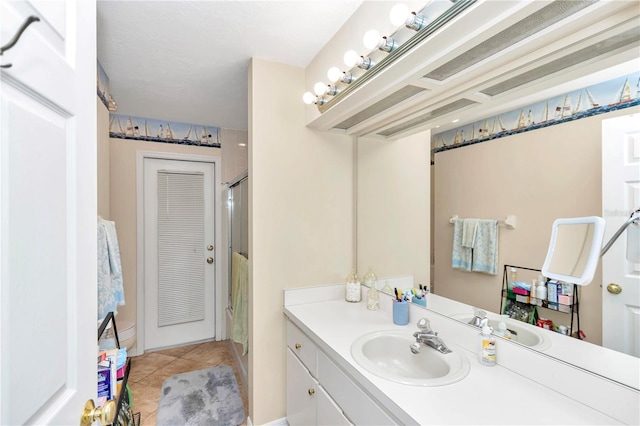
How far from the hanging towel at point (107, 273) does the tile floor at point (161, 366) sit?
1.04 metres

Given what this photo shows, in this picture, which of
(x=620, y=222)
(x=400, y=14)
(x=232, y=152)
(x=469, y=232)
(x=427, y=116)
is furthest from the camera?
(x=232, y=152)

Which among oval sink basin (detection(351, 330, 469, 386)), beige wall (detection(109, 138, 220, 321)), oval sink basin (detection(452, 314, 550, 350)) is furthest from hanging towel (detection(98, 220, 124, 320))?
oval sink basin (detection(452, 314, 550, 350))

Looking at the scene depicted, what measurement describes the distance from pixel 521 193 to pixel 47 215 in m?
1.33

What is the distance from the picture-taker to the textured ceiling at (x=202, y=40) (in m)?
1.43

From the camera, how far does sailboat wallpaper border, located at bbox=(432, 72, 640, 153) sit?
838 millimetres

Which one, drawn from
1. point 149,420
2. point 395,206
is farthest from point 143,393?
point 395,206

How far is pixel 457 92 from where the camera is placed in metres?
1.25

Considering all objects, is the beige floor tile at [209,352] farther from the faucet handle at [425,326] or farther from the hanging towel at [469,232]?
the hanging towel at [469,232]

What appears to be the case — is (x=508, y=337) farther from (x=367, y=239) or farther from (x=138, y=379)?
(x=138, y=379)

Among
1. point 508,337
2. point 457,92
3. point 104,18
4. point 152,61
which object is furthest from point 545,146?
point 152,61

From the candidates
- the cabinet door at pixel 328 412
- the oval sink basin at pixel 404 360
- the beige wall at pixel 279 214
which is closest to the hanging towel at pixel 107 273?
the beige wall at pixel 279 214

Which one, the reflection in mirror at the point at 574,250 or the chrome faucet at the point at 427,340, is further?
the chrome faucet at the point at 427,340

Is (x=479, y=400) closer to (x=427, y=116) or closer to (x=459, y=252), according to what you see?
(x=459, y=252)

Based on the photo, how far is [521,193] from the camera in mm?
1089
